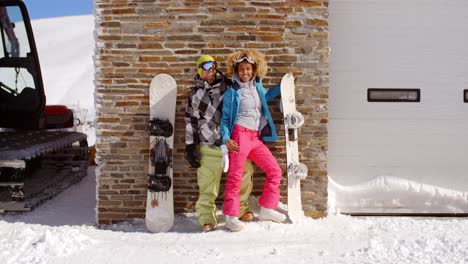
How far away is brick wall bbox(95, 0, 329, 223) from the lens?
5.23m

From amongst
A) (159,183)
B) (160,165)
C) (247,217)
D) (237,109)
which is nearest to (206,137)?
(237,109)

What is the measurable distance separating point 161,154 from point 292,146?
4.17ft

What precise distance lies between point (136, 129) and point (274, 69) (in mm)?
1490

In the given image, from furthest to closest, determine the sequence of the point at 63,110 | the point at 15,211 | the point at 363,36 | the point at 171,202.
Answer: the point at 63,110 < the point at 15,211 < the point at 363,36 < the point at 171,202

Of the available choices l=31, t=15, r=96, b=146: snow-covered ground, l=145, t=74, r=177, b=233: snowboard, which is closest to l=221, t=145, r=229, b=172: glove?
l=145, t=74, r=177, b=233: snowboard

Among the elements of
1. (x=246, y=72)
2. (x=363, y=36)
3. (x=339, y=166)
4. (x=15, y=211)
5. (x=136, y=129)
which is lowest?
(x=15, y=211)

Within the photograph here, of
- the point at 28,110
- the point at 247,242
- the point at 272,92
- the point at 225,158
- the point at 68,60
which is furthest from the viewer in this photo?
the point at 68,60

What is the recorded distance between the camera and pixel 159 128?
508cm

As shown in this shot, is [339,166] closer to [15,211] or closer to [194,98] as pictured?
[194,98]

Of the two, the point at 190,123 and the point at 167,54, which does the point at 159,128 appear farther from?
the point at 167,54

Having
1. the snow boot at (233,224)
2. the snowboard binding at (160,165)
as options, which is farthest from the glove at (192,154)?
the snow boot at (233,224)

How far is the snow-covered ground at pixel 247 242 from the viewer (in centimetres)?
425

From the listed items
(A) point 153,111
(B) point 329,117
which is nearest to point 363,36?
(B) point 329,117

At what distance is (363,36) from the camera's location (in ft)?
18.3
